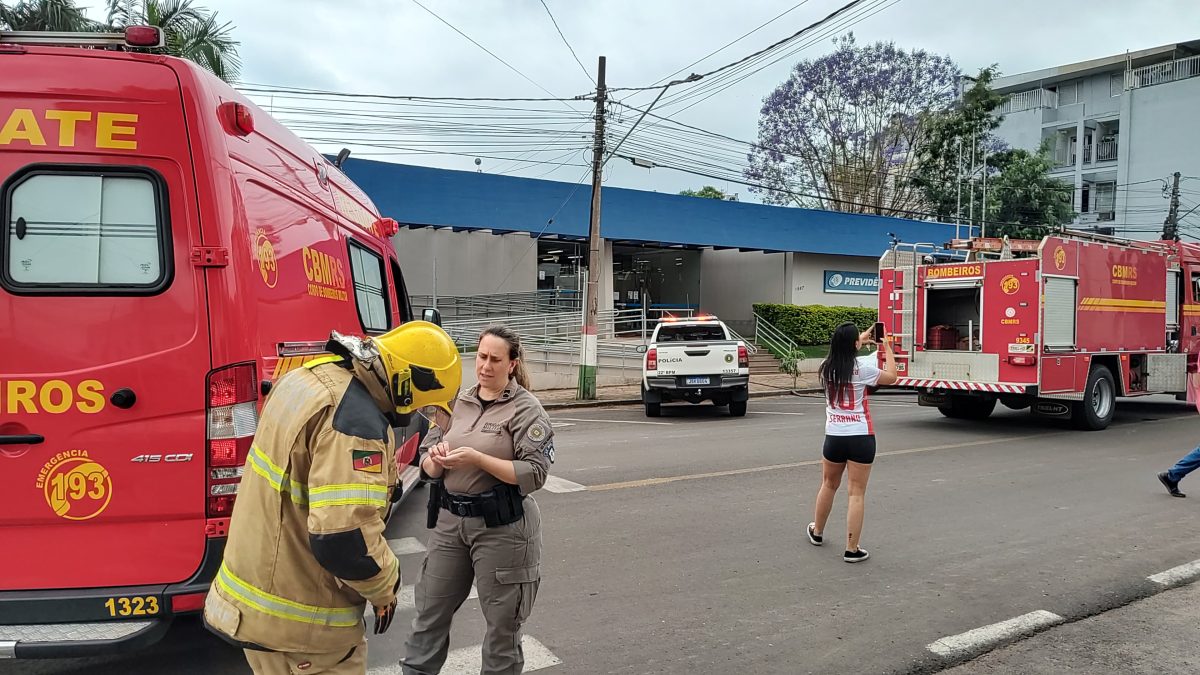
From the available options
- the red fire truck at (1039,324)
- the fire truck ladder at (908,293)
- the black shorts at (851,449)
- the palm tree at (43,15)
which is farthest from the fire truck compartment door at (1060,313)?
the palm tree at (43,15)

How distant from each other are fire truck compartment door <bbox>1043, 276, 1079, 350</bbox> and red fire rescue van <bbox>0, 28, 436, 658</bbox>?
1118 cm

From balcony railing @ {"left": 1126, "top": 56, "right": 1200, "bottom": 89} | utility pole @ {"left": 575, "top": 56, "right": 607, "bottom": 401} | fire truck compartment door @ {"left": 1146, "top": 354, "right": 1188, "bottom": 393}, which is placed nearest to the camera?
fire truck compartment door @ {"left": 1146, "top": 354, "right": 1188, "bottom": 393}

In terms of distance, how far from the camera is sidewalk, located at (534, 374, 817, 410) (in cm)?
1603

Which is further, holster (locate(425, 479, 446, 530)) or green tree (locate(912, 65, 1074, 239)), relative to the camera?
green tree (locate(912, 65, 1074, 239))

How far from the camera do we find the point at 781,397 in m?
18.3

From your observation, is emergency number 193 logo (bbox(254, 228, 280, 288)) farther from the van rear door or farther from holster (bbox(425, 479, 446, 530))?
holster (bbox(425, 479, 446, 530))

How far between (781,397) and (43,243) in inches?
653

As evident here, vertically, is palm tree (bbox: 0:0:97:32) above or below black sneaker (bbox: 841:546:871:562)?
above

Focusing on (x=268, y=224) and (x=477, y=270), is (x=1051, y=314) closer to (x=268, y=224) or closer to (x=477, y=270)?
(x=268, y=224)

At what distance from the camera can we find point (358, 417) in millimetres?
2090

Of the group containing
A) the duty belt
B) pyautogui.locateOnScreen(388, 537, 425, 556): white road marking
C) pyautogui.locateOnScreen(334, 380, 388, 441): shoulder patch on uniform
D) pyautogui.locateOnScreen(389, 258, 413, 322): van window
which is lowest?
pyautogui.locateOnScreen(388, 537, 425, 556): white road marking

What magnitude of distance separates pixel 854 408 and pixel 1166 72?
48.1m

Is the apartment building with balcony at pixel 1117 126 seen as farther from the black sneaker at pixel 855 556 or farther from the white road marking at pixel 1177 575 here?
the black sneaker at pixel 855 556

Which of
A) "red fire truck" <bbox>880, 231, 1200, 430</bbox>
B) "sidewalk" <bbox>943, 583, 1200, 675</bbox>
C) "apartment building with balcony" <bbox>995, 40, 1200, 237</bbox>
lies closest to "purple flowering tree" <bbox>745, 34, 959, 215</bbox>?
"apartment building with balcony" <bbox>995, 40, 1200, 237</bbox>
